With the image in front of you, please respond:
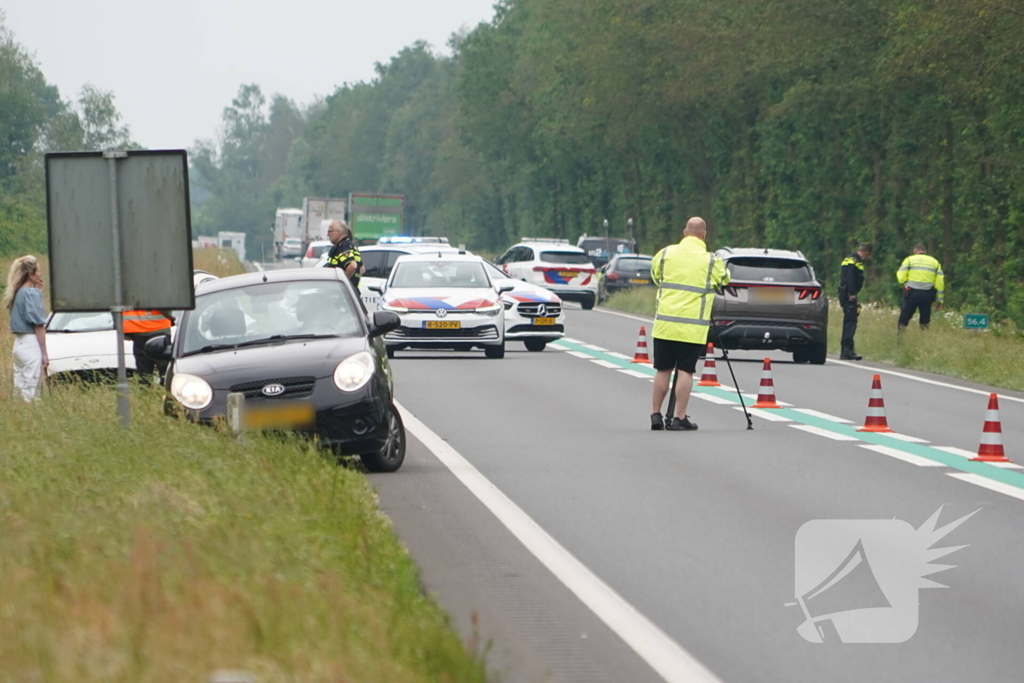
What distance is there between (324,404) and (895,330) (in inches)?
766

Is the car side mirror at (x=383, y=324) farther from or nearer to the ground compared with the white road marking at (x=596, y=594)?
farther from the ground

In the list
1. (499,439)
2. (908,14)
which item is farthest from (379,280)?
(499,439)

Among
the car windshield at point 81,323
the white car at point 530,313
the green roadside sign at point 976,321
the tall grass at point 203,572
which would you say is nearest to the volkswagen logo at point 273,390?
the tall grass at point 203,572

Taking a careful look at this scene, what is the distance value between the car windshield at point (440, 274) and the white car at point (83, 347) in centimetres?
696

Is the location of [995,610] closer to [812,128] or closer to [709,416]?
[709,416]

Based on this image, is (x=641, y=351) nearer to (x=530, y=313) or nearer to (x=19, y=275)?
(x=530, y=313)

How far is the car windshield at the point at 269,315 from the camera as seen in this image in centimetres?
1277

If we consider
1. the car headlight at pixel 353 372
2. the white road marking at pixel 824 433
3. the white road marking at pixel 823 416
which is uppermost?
the car headlight at pixel 353 372

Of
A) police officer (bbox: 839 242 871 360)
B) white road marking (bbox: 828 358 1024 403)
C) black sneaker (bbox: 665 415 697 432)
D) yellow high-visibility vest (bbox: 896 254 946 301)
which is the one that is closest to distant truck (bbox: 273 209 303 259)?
yellow high-visibility vest (bbox: 896 254 946 301)

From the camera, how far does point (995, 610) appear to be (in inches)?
300

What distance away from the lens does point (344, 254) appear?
2064 cm

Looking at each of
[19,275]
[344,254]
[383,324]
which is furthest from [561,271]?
[383,324]

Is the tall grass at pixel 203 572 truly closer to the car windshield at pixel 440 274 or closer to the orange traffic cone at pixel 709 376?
the orange traffic cone at pixel 709 376

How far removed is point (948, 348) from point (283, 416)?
619 inches
